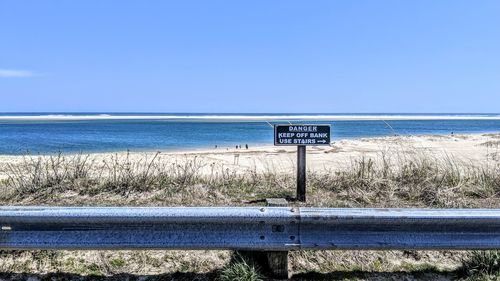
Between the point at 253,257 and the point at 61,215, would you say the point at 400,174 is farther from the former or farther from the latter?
the point at 61,215

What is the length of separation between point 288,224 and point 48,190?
10.6ft

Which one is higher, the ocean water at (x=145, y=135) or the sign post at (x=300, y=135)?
the sign post at (x=300, y=135)

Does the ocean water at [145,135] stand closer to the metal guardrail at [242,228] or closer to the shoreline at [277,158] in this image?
the shoreline at [277,158]

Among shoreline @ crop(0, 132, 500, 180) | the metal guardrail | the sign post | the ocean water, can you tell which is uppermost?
the sign post

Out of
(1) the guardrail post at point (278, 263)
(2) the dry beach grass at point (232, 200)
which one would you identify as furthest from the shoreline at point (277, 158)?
(1) the guardrail post at point (278, 263)

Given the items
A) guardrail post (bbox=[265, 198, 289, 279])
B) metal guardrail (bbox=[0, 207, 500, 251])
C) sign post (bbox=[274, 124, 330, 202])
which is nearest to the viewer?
metal guardrail (bbox=[0, 207, 500, 251])

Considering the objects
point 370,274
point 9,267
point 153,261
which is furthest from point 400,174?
point 9,267

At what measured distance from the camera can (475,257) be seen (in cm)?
365

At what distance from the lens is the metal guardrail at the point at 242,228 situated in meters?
3.31

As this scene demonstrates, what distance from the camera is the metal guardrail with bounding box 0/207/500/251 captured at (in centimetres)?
331

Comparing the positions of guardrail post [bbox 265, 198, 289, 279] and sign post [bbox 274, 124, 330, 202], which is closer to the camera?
guardrail post [bbox 265, 198, 289, 279]

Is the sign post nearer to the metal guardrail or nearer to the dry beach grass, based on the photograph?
the dry beach grass

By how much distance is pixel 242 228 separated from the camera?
3400mm

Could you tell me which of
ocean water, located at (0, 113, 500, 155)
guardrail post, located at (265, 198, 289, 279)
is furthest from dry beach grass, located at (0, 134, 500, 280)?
ocean water, located at (0, 113, 500, 155)
